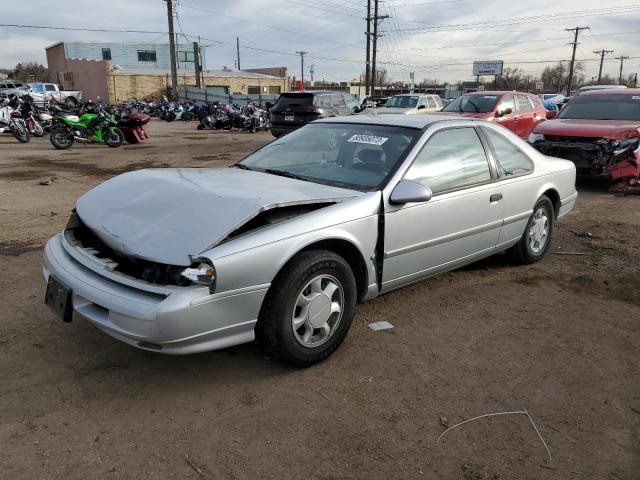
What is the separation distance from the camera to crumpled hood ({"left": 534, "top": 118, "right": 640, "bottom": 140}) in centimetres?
890

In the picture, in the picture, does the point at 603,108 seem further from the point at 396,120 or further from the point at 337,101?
the point at 337,101

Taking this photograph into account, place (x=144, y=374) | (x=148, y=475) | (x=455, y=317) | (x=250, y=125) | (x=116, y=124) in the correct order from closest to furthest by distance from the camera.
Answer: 1. (x=148, y=475)
2. (x=144, y=374)
3. (x=455, y=317)
4. (x=116, y=124)
5. (x=250, y=125)


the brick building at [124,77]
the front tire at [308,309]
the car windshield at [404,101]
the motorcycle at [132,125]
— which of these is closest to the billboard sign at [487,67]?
the brick building at [124,77]

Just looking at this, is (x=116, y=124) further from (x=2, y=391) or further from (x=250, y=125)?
(x=2, y=391)

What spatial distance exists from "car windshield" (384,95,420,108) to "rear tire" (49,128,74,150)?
34.4 feet

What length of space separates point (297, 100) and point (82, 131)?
20.8ft

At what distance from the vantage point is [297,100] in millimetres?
16219

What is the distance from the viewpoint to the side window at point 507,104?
1260 cm

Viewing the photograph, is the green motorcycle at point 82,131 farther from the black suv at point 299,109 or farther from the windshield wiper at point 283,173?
the windshield wiper at point 283,173

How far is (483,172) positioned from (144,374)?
299 centimetres

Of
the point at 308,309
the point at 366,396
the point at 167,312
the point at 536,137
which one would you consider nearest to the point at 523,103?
the point at 536,137

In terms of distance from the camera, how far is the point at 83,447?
2.46 meters

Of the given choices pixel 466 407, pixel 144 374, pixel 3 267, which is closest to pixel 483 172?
pixel 466 407

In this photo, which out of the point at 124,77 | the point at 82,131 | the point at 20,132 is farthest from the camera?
the point at 124,77
